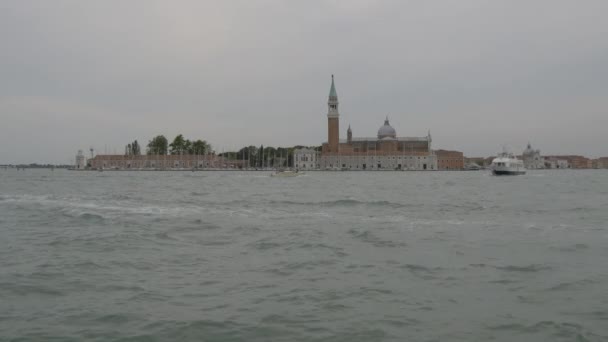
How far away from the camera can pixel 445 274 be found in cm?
825

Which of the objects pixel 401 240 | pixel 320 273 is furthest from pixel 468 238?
pixel 320 273

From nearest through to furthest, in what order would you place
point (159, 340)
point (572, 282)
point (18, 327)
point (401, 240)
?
point (159, 340) → point (18, 327) → point (572, 282) → point (401, 240)

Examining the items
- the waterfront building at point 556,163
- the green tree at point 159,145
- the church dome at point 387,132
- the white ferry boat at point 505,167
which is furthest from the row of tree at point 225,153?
the waterfront building at point 556,163

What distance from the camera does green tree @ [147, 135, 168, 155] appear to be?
130m

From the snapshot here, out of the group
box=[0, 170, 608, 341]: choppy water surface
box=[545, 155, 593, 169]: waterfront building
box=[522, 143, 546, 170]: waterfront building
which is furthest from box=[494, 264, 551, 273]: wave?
box=[545, 155, 593, 169]: waterfront building

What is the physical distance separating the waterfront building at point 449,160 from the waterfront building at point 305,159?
1276 inches

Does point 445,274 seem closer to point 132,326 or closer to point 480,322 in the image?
point 480,322

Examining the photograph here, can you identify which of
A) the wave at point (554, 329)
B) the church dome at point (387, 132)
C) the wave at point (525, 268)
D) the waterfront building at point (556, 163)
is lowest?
the wave at point (554, 329)

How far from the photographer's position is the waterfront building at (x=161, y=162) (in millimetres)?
127188

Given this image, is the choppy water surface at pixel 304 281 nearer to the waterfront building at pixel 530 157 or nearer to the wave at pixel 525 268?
the wave at pixel 525 268

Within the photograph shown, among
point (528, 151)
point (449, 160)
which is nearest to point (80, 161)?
point (449, 160)

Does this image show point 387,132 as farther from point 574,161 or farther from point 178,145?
point 574,161

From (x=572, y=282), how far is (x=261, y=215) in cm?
1107

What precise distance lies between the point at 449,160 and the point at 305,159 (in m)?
38.5
